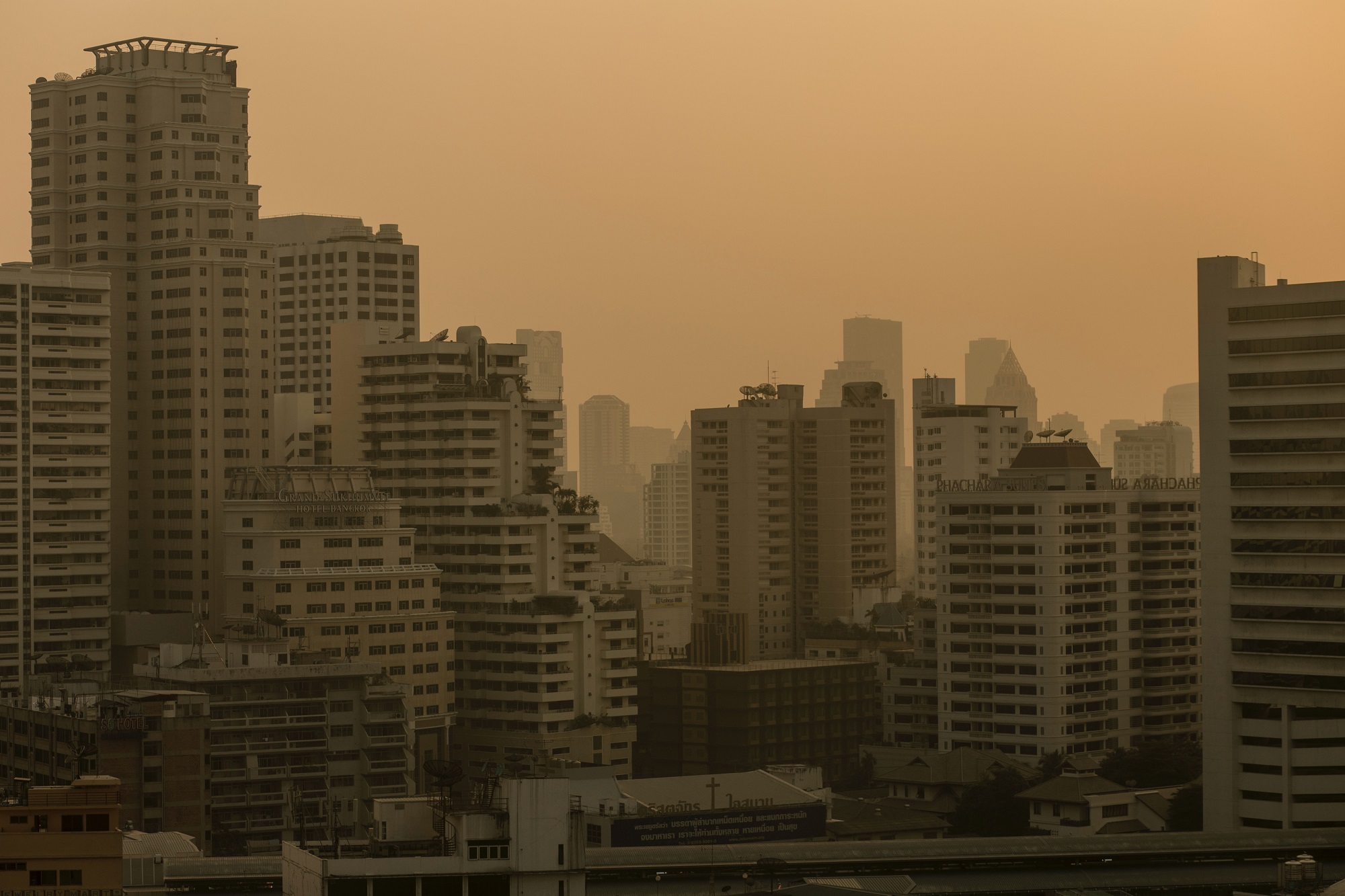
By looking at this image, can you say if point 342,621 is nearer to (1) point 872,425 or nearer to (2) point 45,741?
(2) point 45,741

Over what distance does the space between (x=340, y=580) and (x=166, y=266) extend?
23437mm

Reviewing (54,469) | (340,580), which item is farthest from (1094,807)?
(54,469)

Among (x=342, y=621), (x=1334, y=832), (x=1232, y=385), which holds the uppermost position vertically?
(x=1232, y=385)

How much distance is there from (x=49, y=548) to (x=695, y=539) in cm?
6130

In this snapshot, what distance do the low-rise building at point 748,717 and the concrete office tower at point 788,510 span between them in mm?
30161

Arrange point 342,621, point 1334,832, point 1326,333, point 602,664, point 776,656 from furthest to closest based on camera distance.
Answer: point 776,656 → point 602,664 → point 342,621 → point 1326,333 → point 1334,832

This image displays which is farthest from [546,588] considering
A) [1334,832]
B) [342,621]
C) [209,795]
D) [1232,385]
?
[1334,832]

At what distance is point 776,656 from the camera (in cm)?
16262

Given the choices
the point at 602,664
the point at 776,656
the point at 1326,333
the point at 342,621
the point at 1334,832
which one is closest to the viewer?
the point at 1334,832

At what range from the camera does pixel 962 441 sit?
171 m

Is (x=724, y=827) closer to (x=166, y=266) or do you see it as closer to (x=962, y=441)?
(x=166, y=266)

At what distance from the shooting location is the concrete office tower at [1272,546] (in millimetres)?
88125


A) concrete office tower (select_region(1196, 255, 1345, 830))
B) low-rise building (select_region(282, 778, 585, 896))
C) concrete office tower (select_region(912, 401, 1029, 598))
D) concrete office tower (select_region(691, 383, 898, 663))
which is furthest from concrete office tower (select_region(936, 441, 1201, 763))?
low-rise building (select_region(282, 778, 585, 896))

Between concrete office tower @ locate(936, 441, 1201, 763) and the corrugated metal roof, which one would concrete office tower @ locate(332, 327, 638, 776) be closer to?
concrete office tower @ locate(936, 441, 1201, 763)
